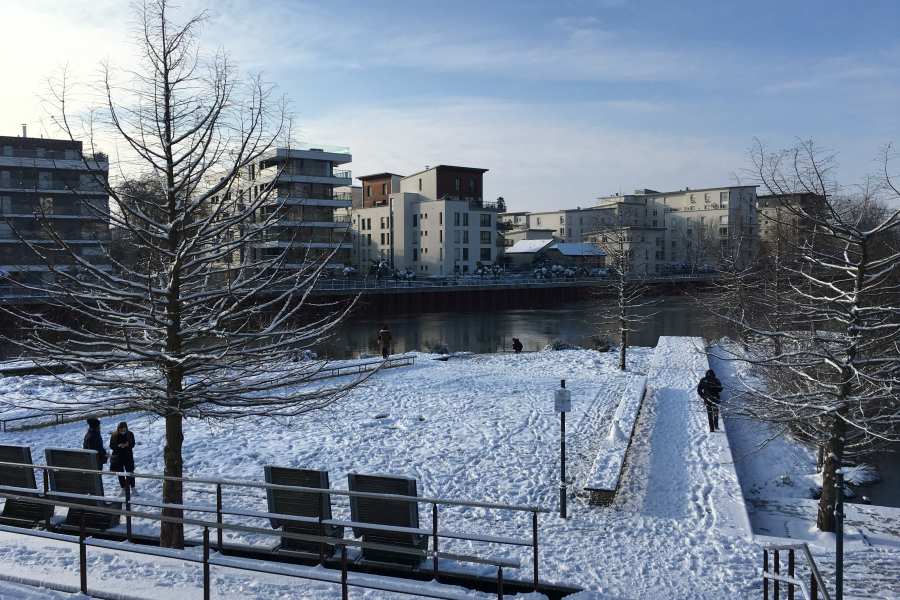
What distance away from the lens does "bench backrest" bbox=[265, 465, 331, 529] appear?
7918mm

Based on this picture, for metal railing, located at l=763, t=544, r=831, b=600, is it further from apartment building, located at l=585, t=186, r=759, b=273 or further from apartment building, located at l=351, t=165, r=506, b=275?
apartment building, located at l=585, t=186, r=759, b=273

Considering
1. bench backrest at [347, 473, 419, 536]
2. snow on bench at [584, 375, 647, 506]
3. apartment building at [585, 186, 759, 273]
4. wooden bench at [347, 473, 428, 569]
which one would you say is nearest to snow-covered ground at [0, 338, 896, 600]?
snow on bench at [584, 375, 647, 506]

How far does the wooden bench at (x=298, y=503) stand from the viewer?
26.0ft

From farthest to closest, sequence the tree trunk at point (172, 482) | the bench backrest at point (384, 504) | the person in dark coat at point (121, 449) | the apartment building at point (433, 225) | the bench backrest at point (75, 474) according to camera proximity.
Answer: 1. the apartment building at point (433, 225)
2. the person in dark coat at point (121, 449)
3. the bench backrest at point (75, 474)
4. the tree trunk at point (172, 482)
5. the bench backrest at point (384, 504)

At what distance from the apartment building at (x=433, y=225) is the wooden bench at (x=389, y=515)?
64656 millimetres

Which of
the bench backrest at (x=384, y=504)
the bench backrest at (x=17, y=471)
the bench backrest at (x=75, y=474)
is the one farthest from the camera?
the bench backrest at (x=17, y=471)

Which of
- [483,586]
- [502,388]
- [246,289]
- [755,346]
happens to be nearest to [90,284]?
[246,289]

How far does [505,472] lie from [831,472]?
5.58 meters

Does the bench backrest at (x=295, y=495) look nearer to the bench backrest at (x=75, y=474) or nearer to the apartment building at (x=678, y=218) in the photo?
the bench backrest at (x=75, y=474)

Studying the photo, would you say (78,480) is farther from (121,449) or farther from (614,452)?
(614,452)

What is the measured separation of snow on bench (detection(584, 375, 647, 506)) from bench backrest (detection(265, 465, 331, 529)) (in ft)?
16.2

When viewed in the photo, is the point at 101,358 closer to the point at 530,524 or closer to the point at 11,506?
the point at 11,506

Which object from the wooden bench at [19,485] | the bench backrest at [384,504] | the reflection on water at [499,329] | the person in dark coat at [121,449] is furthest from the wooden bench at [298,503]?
the reflection on water at [499,329]

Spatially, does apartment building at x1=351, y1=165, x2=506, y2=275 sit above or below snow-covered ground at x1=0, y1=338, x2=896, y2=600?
above
